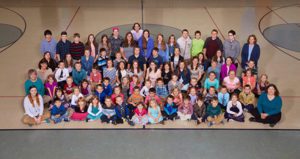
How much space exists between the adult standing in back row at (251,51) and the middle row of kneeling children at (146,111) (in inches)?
73.6

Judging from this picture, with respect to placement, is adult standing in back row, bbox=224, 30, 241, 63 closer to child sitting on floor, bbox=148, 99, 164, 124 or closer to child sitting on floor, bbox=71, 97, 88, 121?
child sitting on floor, bbox=148, 99, 164, 124

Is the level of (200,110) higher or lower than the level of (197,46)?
lower

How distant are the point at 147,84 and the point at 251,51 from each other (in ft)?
9.18

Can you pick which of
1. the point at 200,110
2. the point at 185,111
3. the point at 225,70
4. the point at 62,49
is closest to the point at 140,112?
the point at 185,111

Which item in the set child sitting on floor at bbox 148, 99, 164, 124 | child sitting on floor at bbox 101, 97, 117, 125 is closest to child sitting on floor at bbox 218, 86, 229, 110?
child sitting on floor at bbox 148, 99, 164, 124

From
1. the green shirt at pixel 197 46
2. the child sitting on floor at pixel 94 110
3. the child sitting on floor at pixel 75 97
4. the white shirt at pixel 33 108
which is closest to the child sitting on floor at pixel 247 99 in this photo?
the green shirt at pixel 197 46

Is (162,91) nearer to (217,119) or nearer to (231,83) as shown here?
(217,119)

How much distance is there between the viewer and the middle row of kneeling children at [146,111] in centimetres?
734

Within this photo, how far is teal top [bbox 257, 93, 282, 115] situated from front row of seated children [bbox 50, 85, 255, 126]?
251mm

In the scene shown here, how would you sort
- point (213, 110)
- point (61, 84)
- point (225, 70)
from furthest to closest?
point (225, 70), point (61, 84), point (213, 110)

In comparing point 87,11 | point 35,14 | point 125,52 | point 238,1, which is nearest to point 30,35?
point 35,14

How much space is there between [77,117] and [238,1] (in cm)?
836

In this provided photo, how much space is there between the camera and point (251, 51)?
8.93 m

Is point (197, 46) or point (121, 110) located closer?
point (121, 110)
